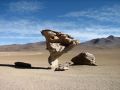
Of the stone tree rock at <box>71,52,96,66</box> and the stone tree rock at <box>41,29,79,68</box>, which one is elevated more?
the stone tree rock at <box>41,29,79,68</box>

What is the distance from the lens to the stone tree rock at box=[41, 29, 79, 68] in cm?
2970

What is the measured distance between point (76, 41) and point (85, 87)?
13.6 meters

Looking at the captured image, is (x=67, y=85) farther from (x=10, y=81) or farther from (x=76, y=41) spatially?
(x=76, y=41)

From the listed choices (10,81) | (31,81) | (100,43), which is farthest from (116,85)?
(100,43)

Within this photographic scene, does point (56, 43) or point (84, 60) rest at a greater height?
point (56, 43)

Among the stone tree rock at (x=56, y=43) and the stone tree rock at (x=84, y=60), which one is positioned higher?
the stone tree rock at (x=56, y=43)

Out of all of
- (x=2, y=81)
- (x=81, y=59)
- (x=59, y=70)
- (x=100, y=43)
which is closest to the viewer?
(x=2, y=81)

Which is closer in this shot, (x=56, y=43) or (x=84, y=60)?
(x=56, y=43)

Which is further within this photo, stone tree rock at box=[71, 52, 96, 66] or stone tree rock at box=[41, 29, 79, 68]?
stone tree rock at box=[71, 52, 96, 66]

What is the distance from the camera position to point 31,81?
19.0 m

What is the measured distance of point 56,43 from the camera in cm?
3025

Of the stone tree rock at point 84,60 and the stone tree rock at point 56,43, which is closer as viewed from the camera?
the stone tree rock at point 56,43

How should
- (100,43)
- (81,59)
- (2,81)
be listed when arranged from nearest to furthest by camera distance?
(2,81) → (81,59) → (100,43)

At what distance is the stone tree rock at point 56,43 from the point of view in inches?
1169
